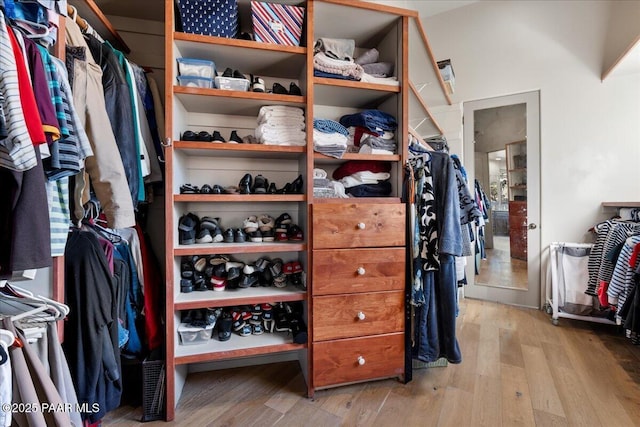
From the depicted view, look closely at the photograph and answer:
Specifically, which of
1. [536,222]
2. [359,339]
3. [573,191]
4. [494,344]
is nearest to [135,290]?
[359,339]

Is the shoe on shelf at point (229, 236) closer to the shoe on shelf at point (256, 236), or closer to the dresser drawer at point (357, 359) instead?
the shoe on shelf at point (256, 236)

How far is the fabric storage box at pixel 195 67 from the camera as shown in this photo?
1.42 m

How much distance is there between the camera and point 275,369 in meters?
1.79

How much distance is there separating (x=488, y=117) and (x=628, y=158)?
117 centimetres

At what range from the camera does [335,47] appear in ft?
5.30

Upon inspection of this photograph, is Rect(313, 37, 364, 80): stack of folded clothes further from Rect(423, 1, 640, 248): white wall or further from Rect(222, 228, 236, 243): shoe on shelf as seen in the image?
Rect(423, 1, 640, 248): white wall

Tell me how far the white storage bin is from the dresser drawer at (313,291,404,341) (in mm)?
573

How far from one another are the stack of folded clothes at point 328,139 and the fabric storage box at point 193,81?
1.93 feet

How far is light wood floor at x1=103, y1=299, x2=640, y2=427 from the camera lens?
1346mm

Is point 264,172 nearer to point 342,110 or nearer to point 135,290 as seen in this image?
point 342,110

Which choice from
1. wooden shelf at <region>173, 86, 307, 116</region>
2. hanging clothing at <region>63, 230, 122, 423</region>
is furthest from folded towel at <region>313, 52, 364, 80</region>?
hanging clothing at <region>63, 230, 122, 423</region>

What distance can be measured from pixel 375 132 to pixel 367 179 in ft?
0.92

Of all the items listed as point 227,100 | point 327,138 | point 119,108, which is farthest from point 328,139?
point 119,108

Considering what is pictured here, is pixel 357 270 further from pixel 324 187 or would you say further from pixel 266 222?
pixel 266 222
